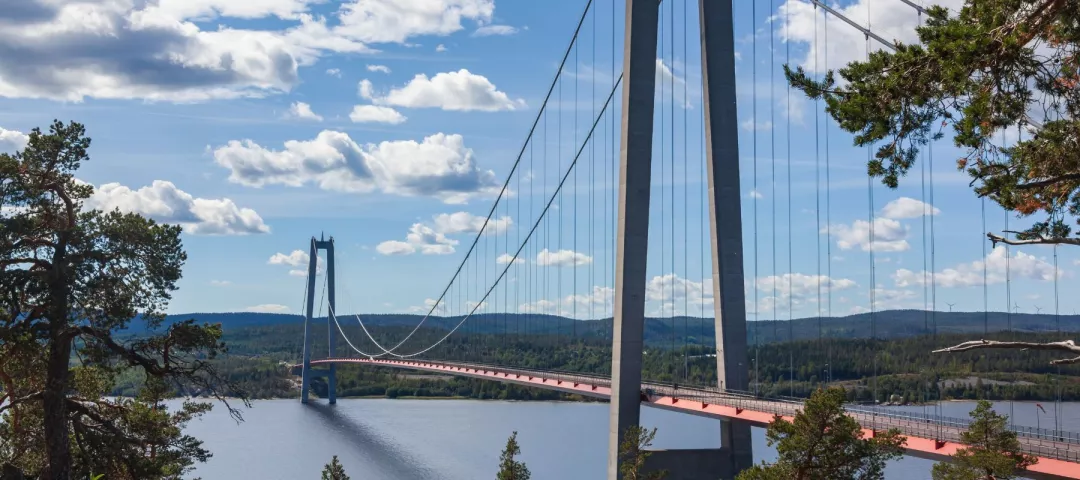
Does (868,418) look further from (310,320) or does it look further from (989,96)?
(310,320)

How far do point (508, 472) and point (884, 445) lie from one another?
13766mm

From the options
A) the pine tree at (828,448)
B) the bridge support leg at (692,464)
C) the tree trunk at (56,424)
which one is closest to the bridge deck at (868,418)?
the pine tree at (828,448)

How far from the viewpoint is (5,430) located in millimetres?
16984

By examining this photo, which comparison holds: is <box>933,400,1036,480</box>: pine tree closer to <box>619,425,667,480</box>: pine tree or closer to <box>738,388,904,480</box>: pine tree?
<box>738,388,904,480</box>: pine tree

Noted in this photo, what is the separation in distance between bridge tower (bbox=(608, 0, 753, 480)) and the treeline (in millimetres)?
2678

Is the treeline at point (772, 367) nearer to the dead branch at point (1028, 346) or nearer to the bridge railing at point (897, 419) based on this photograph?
the bridge railing at point (897, 419)

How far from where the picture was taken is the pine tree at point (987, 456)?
61.2 feet

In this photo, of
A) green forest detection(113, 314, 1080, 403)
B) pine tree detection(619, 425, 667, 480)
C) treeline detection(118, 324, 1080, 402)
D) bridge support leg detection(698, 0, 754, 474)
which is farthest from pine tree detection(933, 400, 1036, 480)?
bridge support leg detection(698, 0, 754, 474)

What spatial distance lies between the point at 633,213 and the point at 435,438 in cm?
4556

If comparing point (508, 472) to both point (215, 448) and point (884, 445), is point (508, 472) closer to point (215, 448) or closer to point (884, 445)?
point (884, 445)

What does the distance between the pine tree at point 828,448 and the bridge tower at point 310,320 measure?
9378cm

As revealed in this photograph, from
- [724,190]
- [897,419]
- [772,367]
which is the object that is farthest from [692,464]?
[772,367]

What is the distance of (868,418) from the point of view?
81.8 feet

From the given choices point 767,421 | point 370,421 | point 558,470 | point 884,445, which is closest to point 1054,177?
point 884,445
